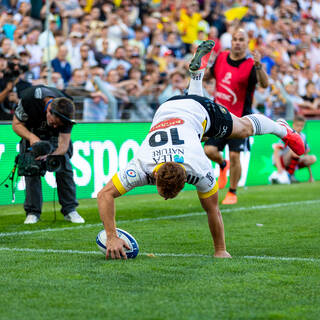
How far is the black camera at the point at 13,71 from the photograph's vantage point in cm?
1273

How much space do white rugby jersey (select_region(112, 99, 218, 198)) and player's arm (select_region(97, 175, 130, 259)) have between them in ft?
0.26

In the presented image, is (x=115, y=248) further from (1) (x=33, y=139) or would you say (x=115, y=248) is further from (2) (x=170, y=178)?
→ (1) (x=33, y=139)

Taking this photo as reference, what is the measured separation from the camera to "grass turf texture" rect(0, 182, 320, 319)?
4.55 meters

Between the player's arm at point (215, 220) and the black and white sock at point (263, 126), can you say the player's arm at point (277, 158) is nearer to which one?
the black and white sock at point (263, 126)

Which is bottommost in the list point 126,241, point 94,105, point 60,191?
point 94,105

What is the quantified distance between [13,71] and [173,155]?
770cm

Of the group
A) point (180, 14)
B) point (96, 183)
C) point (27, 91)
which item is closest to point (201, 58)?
point (27, 91)

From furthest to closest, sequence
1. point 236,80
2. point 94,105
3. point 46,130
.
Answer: point 94,105
point 236,80
point 46,130

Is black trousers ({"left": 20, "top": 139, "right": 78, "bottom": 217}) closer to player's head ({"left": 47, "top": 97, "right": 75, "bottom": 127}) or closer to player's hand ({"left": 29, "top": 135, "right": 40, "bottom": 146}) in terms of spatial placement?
player's hand ({"left": 29, "top": 135, "right": 40, "bottom": 146})

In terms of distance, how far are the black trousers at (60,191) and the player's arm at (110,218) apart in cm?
329

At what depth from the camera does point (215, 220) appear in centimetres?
629

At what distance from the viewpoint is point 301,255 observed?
6844mm

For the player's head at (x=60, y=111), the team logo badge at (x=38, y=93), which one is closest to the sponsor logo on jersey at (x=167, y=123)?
the player's head at (x=60, y=111)

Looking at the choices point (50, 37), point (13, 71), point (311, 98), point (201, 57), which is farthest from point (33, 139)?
point (311, 98)
